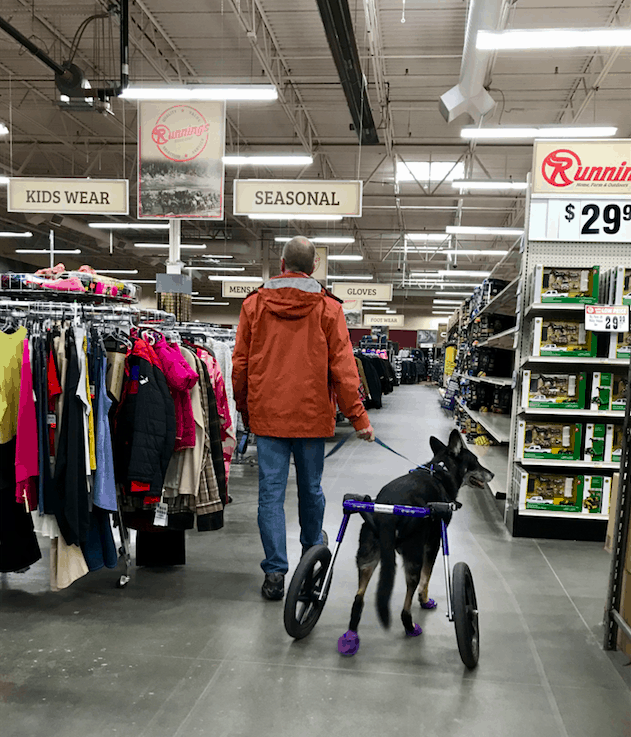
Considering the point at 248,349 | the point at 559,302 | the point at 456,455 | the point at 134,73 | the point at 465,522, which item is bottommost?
the point at 465,522

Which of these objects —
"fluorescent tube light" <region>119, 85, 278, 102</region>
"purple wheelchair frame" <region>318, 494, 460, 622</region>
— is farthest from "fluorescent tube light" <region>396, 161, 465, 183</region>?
"purple wheelchair frame" <region>318, 494, 460, 622</region>

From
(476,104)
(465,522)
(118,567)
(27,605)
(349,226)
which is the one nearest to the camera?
(27,605)

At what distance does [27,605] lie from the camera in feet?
10.2

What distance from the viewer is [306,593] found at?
2.71 m

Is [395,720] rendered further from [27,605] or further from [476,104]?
[476,104]

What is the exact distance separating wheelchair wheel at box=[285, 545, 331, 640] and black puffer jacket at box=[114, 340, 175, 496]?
0.90m

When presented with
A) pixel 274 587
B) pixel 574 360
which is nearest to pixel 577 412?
pixel 574 360

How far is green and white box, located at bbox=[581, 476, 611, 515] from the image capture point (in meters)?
4.39

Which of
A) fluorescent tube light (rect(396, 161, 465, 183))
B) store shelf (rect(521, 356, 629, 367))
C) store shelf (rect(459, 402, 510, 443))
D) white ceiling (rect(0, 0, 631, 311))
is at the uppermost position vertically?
white ceiling (rect(0, 0, 631, 311))

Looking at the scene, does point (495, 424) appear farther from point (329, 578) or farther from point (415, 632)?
point (329, 578)

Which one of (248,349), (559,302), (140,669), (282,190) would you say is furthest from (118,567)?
(282,190)

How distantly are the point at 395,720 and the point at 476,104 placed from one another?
8.14 meters

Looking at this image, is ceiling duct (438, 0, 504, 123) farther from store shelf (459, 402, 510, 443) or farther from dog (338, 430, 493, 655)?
dog (338, 430, 493, 655)

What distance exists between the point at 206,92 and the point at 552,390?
16.2 feet
